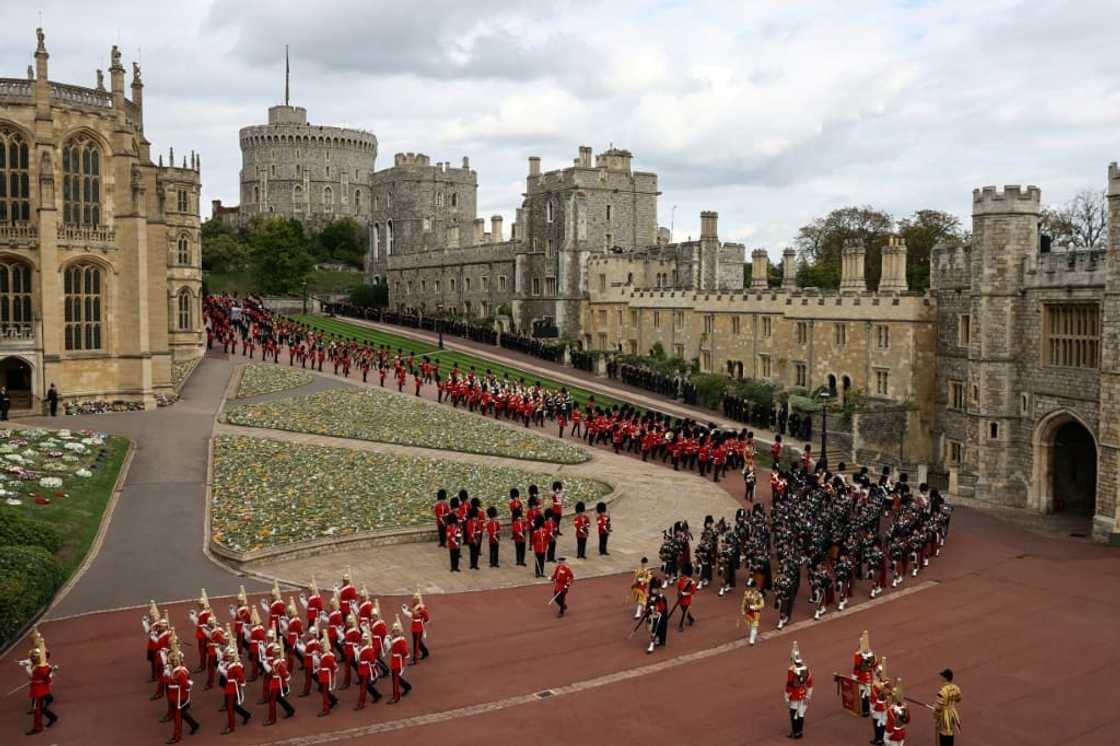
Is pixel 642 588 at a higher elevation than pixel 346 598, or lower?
lower

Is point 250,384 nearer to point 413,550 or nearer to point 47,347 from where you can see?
point 47,347

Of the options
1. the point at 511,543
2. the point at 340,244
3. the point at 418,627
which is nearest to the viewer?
the point at 418,627

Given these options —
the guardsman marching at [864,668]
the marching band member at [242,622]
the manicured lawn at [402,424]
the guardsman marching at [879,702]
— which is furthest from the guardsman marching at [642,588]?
the manicured lawn at [402,424]

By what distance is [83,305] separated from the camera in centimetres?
3666

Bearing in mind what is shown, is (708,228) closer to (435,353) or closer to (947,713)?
(435,353)

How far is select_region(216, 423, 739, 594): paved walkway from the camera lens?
69.1 feet

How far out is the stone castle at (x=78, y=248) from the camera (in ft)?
114

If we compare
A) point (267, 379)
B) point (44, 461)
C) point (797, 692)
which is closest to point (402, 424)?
point (267, 379)

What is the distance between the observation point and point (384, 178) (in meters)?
96.4

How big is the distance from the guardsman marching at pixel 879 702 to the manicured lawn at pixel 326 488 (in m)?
13.2

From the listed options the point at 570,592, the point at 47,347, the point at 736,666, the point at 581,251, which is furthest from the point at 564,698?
the point at 581,251

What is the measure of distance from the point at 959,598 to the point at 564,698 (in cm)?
985

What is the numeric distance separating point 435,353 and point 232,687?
43.2 metres

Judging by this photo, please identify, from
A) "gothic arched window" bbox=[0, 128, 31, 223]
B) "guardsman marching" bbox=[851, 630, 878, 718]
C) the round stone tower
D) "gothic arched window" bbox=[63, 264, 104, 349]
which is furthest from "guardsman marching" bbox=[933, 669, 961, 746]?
the round stone tower
